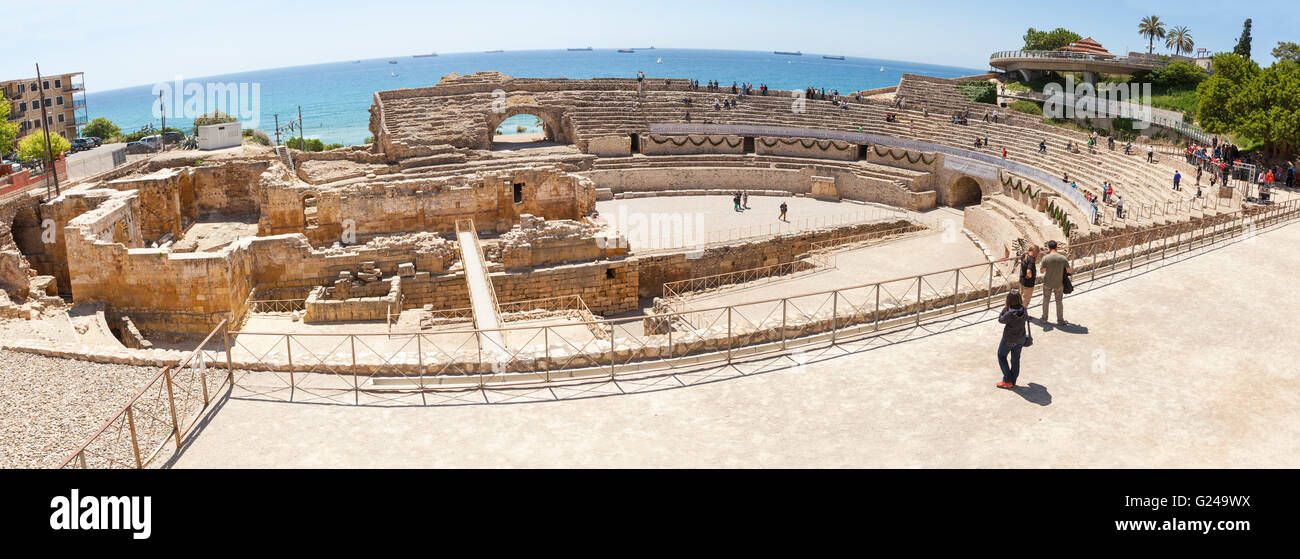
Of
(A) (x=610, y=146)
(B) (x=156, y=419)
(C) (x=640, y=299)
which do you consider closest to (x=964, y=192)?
(A) (x=610, y=146)

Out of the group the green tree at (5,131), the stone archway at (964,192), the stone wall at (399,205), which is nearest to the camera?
the stone wall at (399,205)

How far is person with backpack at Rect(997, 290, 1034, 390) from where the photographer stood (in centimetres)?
946

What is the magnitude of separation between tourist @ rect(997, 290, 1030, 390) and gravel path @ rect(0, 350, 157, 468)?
10.4 metres

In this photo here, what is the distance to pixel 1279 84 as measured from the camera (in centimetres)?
2712

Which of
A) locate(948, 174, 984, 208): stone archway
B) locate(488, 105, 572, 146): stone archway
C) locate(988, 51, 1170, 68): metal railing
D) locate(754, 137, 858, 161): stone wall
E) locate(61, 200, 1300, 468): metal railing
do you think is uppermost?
locate(988, 51, 1170, 68): metal railing

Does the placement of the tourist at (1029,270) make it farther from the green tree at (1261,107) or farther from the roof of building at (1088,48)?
the roof of building at (1088,48)

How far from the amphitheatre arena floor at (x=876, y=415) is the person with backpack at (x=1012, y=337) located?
25cm

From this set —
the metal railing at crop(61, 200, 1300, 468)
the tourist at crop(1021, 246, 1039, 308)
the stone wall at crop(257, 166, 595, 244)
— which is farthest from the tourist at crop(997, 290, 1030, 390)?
the stone wall at crop(257, 166, 595, 244)

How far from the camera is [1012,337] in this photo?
9531 mm

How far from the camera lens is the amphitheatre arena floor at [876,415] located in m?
8.30

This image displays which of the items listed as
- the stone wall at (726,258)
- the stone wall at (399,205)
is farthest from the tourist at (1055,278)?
the stone wall at (399,205)

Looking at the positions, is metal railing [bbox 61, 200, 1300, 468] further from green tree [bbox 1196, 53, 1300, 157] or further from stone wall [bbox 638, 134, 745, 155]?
stone wall [bbox 638, 134, 745, 155]
